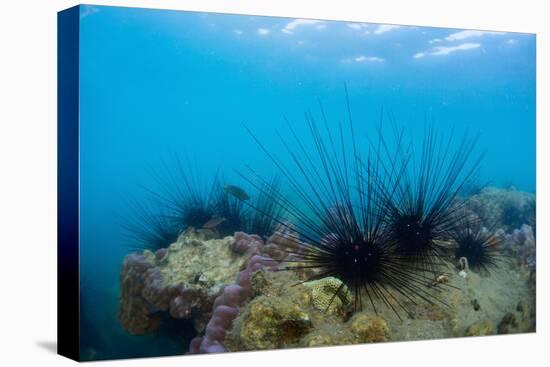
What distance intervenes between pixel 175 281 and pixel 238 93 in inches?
63.5

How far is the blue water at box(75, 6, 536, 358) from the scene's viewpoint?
20.3ft

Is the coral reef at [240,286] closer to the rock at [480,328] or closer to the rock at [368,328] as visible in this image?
the rock at [368,328]

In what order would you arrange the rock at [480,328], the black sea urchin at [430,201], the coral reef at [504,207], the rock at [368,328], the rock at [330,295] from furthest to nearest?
the coral reef at [504,207] < the rock at [480,328] < the black sea urchin at [430,201] < the rock at [368,328] < the rock at [330,295]

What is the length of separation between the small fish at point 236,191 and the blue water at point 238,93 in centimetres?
12

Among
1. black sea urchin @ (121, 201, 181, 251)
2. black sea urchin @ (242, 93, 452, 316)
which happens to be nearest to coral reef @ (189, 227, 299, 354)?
black sea urchin @ (242, 93, 452, 316)

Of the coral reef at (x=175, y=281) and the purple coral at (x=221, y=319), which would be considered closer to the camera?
the coral reef at (x=175, y=281)

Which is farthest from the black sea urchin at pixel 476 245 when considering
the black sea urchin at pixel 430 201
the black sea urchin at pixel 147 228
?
the black sea urchin at pixel 147 228

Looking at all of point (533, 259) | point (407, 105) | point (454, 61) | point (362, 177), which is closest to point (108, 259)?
point (362, 177)

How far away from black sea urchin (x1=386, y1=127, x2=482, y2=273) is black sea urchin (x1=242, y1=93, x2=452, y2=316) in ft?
0.35

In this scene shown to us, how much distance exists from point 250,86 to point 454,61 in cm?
203

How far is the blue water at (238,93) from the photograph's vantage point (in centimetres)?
620

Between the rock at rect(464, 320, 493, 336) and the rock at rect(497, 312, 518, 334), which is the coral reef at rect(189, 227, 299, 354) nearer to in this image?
the rock at rect(464, 320, 493, 336)

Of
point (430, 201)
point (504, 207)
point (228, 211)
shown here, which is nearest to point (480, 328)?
point (504, 207)

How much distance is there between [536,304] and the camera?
7.87 m
